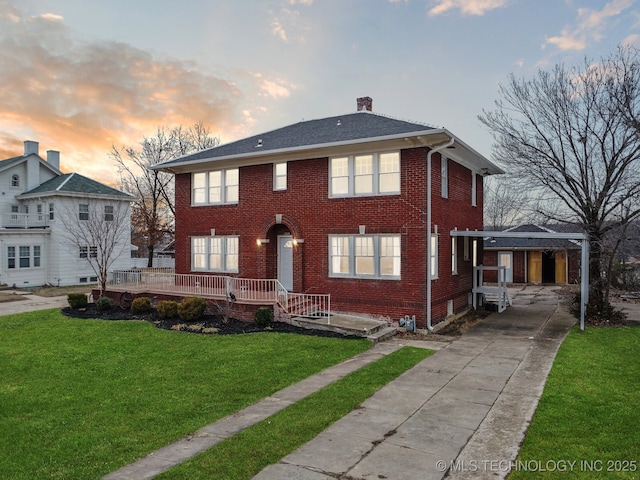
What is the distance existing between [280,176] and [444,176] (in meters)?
6.19

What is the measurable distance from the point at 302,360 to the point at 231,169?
33.5 ft

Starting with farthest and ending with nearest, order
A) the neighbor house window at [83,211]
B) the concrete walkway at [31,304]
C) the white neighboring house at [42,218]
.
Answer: the neighbor house window at [83,211] < the white neighboring house at [42,218] < the concrete walkway at [31,304]

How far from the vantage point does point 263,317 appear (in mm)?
14211

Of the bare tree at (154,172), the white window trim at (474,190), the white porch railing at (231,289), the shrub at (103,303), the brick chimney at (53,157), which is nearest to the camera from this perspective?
the white porch railing at (231,289)

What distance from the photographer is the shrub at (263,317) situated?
46.6 ft

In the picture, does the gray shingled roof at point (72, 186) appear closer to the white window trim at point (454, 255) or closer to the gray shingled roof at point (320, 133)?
the gray shingled roof at point (320, 133)

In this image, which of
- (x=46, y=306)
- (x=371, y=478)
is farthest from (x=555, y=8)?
(x=46, y=306)

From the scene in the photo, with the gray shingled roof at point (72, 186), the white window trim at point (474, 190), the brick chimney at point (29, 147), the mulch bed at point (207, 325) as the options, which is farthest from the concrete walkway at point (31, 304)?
the white window trim at point (474, 190)

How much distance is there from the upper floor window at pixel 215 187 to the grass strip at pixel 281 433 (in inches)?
434

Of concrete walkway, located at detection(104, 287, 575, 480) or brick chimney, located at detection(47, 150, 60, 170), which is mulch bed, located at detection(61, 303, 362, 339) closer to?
concrete walkway, located at detection(104, 287, 575, 480)

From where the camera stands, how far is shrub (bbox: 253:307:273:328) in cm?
1421

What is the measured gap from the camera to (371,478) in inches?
196

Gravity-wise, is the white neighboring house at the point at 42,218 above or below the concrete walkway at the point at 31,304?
above

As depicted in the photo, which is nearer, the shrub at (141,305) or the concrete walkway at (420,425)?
the concrete walkway at (420,425)
